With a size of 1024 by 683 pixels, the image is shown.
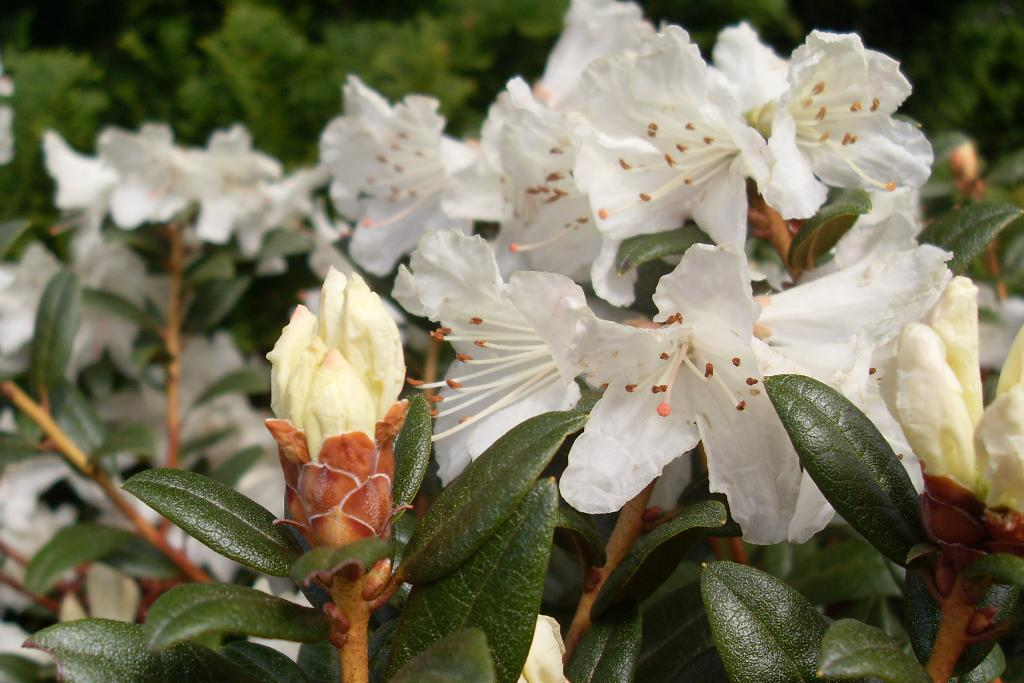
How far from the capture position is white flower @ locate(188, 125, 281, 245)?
1746mm

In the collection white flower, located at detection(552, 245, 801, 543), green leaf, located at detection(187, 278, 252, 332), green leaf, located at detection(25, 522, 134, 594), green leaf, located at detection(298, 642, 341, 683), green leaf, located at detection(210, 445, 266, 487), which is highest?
white flower, located at detection(552, 245, 801, 543)

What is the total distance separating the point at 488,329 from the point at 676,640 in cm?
33

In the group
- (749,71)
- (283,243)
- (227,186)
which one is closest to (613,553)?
(749,71)

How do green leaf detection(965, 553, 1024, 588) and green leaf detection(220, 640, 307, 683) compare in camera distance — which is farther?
green leaf detection(220, 640, 307, 683)

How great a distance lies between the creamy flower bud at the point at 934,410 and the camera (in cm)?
63

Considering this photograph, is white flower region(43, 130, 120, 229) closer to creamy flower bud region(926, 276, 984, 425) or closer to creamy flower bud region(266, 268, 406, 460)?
creamy flower bud region(266, 268, 406, 460)

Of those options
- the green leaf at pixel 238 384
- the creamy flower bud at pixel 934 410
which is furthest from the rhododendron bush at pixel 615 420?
the green leaf at pixel 238 384

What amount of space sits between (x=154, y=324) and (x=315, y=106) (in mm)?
768

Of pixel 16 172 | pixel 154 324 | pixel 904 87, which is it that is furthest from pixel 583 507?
pixel 16 172

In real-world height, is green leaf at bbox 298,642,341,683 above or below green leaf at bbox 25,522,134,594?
above

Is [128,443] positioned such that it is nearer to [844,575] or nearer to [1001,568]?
[844,575]

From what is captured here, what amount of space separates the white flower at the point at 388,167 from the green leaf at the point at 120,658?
69 cm

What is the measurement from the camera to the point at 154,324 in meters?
1.79

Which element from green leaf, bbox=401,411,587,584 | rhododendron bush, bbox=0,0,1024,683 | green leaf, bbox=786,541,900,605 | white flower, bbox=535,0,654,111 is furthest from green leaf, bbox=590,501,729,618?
white flower, bbox=535,0,654,111
